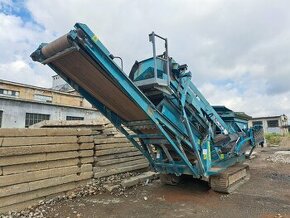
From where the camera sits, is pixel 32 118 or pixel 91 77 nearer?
pixel 91 77

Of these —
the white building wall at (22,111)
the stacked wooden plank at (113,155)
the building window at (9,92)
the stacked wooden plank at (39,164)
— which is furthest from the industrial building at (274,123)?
the stacked wooden plank at (39,164)

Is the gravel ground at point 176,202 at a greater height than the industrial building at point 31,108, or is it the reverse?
the industrial building at point 31,108

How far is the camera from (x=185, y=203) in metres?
5.54

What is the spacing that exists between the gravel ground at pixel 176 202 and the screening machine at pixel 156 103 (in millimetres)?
457

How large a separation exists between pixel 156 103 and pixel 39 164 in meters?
3.03

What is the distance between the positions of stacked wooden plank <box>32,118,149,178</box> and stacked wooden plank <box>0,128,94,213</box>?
0.41m

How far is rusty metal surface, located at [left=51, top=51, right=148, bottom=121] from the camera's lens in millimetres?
4231

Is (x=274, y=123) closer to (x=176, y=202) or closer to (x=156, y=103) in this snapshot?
(x=176, y=202)

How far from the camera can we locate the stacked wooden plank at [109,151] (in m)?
7.44

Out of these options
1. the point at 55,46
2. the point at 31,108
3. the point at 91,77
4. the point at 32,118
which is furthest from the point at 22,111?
the point at 55,46

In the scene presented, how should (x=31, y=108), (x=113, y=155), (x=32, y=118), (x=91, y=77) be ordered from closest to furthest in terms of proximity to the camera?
1. (x=91, y=77)
2. (x=113, y=155)
3. (x=31, y=108)
4. (x=32, y=118)

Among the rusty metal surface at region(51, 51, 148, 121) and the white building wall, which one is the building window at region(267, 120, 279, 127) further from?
the rusty metal surface at region(51, 51, 148, 121)

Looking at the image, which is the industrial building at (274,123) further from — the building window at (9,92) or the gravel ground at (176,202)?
the gravel ground at (176,202)

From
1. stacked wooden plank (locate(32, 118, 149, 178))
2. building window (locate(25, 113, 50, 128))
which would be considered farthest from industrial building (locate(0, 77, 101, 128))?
stacked wooden plank (locate(32, 118, 149, 178))
